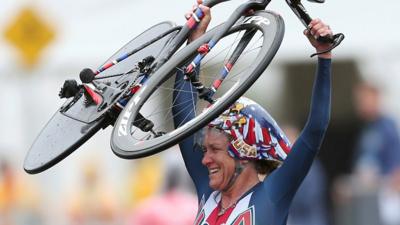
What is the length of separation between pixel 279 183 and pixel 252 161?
294 mm

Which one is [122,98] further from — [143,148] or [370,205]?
[370,205]

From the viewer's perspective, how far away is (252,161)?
6285 millimetres

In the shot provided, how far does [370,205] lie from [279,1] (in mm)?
2234

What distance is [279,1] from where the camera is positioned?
1352cm

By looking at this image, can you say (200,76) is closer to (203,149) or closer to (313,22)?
(203,149)

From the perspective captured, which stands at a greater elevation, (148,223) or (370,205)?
(148,223)

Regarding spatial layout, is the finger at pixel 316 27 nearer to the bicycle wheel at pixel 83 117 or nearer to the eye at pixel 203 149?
the bicycle wheel at pixel 83 117

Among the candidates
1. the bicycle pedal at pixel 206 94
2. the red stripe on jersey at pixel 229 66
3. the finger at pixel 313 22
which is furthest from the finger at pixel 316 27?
the bicycle pedal at pixel 206 94

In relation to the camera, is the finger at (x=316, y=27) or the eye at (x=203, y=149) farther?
the eye at (x=203, y=149)

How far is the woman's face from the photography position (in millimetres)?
6227

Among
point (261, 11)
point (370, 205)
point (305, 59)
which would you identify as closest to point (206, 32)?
point (261, 11)

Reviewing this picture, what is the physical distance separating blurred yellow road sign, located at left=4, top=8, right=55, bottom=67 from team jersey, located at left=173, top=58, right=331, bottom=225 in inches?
364

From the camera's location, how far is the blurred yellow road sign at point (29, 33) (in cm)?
1548

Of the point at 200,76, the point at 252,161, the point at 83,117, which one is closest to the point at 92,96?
the point at 83,117
